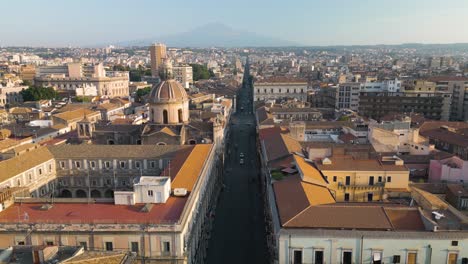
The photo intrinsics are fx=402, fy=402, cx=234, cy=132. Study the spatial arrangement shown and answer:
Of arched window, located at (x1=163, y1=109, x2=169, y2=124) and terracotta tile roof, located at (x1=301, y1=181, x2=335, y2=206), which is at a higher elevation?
arched window, located at (x1=163, y1=109, x2=169, y2=124)

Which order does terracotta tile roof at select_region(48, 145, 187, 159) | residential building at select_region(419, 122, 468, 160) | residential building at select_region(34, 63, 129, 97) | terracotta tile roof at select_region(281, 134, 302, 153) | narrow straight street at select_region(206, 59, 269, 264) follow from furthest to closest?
residential building at select_region(34, 63, 129, 97), residential building at select_region(419, 122, 468, 160), terracotta tile roof at select_region(48, 145, 187, 159), terracotta tile roof at select_region(281, 134, 302, 153), narrow straight street at select_region(206, 59, 269, 264)

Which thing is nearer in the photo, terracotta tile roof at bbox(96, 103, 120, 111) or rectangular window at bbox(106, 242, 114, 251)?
rectangular window at bbox(106, 242, 114, 251)

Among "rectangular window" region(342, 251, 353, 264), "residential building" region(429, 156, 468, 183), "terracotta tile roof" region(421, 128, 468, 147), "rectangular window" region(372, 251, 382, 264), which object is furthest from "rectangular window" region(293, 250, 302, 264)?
"terracotta tile roof" region(421, 128, 468, 147)

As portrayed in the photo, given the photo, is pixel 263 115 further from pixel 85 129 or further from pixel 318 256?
pixel 318 256

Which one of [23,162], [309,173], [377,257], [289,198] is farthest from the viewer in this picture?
[23,162]

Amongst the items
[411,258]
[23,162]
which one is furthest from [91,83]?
[411,258]

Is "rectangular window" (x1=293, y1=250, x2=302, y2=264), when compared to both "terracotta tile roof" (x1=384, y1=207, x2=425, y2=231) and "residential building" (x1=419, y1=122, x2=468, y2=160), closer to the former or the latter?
"terracotta tile roof" (x1=384, y1=207, x2=425, y2=231)

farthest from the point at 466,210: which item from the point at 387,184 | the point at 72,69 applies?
the point at 72,69
